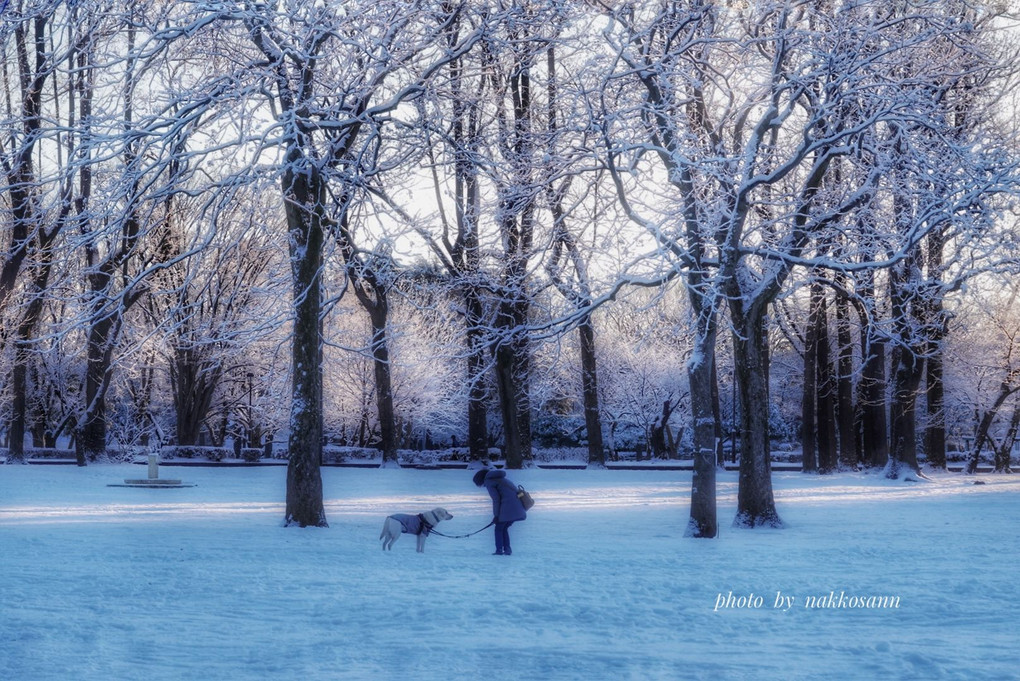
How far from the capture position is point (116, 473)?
32.2m

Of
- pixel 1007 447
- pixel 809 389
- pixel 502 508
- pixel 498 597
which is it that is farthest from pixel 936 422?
pixel 498 597

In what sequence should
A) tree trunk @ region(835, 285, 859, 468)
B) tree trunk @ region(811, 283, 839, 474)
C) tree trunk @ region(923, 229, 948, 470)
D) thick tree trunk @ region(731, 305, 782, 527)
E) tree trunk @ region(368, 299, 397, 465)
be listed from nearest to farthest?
1. thick tree trunk @ region(731, 305, 782, 527)
2. tree trunk @ region(923, 229, 948, 470)
3. tree trunk @ region(835, 285, 859, 468)
4. tree trunk @ region(368, 299, 397, 465)
5. tree trunk @ region(811, 283, 839, 474)

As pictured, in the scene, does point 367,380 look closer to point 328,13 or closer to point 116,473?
point 116,473

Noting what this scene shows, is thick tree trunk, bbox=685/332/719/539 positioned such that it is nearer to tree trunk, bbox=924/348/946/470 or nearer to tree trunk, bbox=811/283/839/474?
tree trunk, bbox=811/283/839/474

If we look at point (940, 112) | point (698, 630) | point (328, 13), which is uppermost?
point (328, 13)

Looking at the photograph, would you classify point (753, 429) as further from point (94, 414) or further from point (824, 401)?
point (94, 414)

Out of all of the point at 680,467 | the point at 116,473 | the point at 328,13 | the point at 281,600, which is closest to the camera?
the point at 281,600

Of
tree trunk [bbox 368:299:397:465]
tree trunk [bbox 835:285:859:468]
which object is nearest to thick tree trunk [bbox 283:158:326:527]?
tree trunk [bbox 368:299:397:465]

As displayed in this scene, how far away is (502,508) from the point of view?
14672 mm

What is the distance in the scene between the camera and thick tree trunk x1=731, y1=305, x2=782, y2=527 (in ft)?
59.5

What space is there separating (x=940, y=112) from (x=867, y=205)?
1.86 metres

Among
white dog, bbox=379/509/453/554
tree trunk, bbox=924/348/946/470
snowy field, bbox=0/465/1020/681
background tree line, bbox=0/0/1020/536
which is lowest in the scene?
snowy field, bbox=0/465/1020/681

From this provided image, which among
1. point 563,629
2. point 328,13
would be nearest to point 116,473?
point 328,13

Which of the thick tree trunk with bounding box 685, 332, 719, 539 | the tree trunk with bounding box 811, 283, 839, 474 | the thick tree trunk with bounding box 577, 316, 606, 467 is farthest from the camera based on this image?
the thick tree trunk with bounding box 577, 316, 606, 467
